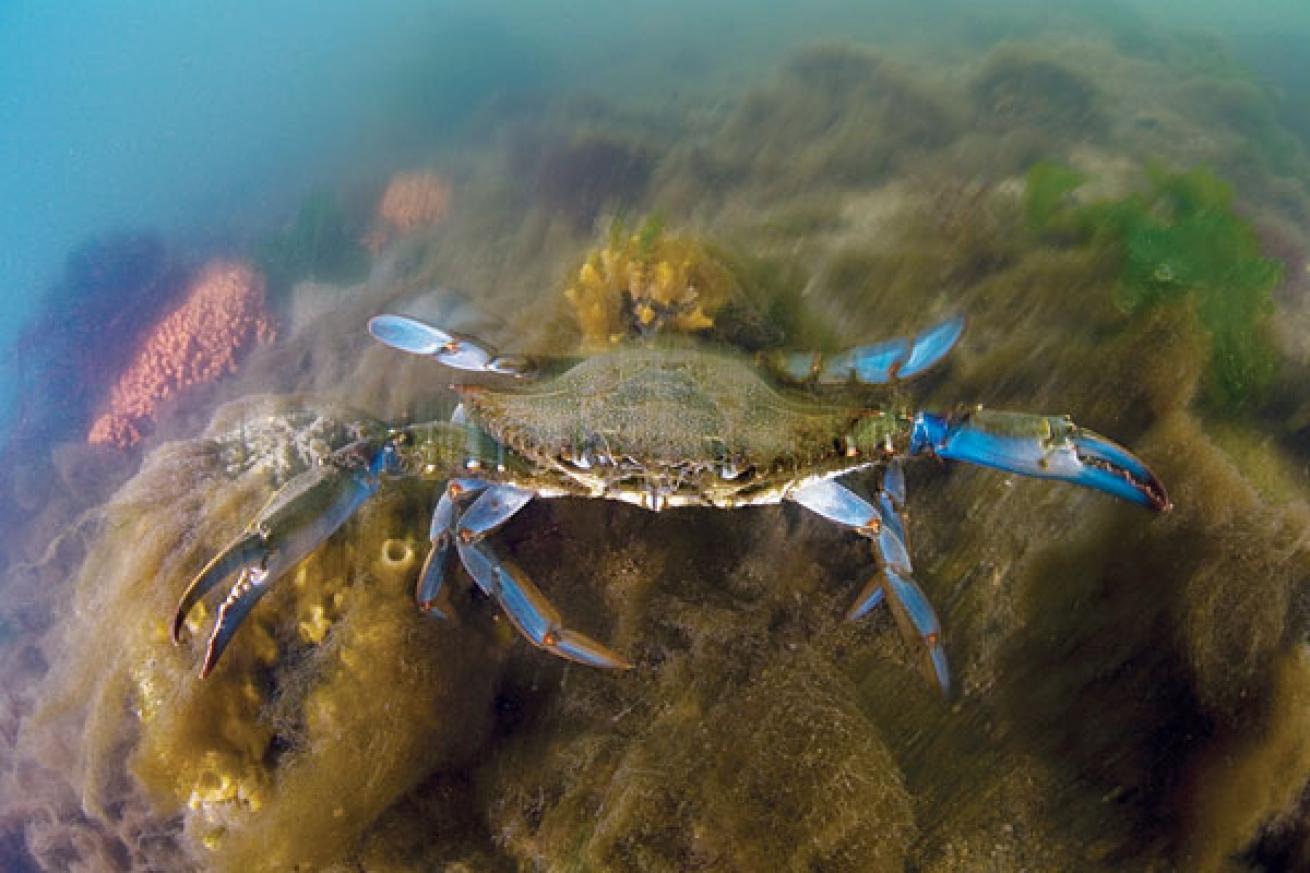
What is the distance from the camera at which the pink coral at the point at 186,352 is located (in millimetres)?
8180

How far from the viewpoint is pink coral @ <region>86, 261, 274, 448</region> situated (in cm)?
818

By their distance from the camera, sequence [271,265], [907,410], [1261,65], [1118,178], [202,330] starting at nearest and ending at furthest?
1. [907,410]
2. [1118,178]
3. [202,330]
4. [271,265]
5. [1261,65]

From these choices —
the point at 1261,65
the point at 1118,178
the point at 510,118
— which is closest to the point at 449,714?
the point at 1118,178

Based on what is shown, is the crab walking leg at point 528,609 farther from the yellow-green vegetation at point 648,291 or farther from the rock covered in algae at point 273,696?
the yellow-green vegetation at point 648,291

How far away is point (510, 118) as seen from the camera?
14.0 meters

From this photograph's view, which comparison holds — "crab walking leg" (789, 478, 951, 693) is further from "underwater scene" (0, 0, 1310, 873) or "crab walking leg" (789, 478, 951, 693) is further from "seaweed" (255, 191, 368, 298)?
"seaweed" (255, 191, 368, 298)

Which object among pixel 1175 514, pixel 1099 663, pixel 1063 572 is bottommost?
pixel 1099 663

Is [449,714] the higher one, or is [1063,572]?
A: [1063,572]

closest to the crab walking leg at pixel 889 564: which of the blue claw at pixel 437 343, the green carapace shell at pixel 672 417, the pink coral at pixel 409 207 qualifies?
the green carapace shell at pixel 672 417

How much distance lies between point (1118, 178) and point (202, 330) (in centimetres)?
1021

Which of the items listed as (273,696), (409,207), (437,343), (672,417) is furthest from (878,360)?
(409,207)

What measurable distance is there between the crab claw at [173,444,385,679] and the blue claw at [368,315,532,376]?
Result: 85cm

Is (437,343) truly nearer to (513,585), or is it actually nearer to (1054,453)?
(513,585)

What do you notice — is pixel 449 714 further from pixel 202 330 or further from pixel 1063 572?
pixel 202 330
